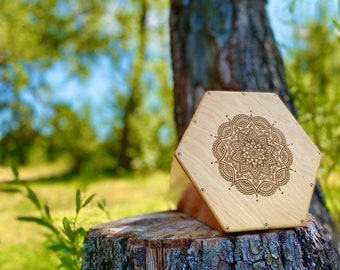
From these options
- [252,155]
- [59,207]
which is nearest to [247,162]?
[252,155]

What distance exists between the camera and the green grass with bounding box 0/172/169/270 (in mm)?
3858

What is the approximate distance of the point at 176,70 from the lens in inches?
128

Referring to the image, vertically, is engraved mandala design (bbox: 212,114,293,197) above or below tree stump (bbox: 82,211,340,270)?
above

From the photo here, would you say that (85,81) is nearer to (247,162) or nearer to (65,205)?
(65,205)

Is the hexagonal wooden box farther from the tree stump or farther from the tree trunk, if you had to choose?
the tree trunk

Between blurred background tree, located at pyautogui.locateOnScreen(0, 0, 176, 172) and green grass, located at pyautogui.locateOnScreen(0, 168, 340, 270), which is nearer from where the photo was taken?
green grass, located at pyautogui.locateOnScreen(0, 168, 340, 270)

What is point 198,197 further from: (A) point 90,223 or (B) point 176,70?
(B) point 176,70

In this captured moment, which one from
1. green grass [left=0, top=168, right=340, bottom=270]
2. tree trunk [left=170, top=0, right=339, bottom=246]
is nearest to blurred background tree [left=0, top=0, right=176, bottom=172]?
green grass [left=0, top=168, right=340, bottom=270]

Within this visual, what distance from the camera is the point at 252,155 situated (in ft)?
6.36

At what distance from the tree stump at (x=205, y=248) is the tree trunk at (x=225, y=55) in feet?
3.79

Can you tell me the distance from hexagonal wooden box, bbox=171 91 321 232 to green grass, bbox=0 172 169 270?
2.42ft

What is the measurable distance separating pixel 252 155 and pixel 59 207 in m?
6.25

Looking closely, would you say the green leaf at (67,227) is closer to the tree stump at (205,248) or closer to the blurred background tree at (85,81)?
the tree stump at (205,248)

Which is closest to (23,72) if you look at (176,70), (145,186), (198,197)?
(145,186)
